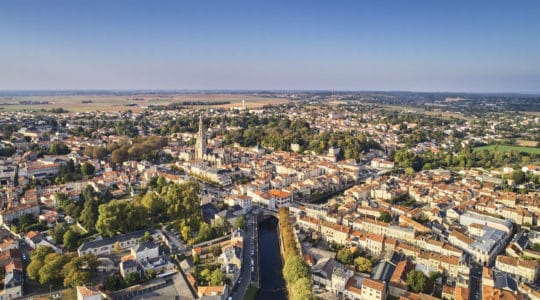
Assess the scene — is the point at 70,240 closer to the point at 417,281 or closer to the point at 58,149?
the point at 417,281

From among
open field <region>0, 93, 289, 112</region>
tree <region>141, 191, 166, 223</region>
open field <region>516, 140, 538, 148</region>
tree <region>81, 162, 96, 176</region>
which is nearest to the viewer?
tree <region>141, 191, 166, 223</region>

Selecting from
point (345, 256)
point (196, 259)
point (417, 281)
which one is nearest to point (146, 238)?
point (196, 259)

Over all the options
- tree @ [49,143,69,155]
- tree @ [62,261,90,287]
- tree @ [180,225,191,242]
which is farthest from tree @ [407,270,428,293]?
tree @ [49,143,69,155]

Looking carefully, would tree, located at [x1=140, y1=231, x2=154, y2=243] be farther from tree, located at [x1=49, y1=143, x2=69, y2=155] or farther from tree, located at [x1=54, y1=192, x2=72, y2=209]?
tree, located at [x1=49, y1=143, x2=69, y2=155]

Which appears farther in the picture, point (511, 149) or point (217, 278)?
point (511, 149)

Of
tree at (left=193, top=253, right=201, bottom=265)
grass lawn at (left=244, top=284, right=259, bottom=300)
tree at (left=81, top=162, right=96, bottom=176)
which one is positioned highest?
tree at (left=81, top=162, right=96, bottom=176)

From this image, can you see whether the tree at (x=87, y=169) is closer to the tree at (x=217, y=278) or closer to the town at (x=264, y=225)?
the town at (x=264, y=225)

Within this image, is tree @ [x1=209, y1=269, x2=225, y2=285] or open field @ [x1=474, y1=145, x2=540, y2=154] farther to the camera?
open field @ [x1=474, y1=145, x2=540, y2=154]
